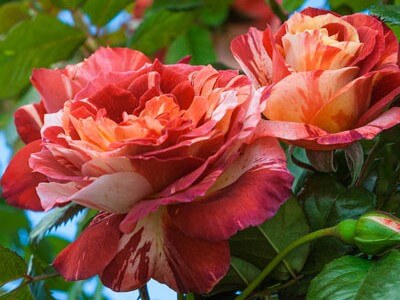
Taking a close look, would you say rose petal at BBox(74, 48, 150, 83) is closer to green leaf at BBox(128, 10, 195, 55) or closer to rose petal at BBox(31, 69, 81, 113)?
rose petal at BBox(31, 69, 81, 113)

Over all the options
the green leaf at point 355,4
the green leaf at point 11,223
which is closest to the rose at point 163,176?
the green leaf at point 355,4

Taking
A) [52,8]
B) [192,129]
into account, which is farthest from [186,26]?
[192,129]

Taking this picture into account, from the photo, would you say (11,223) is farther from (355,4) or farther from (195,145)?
(195,145)

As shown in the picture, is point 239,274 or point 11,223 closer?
point 239,274

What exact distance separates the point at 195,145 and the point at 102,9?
2.01ft

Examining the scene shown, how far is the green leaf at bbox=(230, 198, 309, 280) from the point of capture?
1.73 ft

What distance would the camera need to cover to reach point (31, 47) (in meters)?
1.04

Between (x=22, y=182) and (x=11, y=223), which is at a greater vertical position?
(x=22, y=182)

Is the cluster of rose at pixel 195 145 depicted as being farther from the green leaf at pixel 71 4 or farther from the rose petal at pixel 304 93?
the green leaf at pixel 71 4

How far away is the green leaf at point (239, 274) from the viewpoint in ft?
1.75

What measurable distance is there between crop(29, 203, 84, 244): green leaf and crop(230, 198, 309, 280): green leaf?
0.56 ft

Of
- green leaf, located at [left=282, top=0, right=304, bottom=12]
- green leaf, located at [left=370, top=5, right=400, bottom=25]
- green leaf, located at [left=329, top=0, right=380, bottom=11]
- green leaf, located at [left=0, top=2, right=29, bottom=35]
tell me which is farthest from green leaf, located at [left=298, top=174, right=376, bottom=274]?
green leaf, located at [left=0, top=2, right=29, bottom=35]

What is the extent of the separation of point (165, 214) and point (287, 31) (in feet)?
0.49

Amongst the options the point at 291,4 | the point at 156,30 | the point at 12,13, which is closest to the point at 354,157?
the point at 291,4
